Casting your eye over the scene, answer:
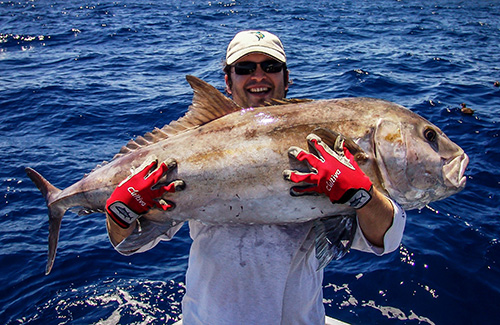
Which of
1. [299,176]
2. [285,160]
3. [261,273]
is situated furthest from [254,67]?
[261,273]

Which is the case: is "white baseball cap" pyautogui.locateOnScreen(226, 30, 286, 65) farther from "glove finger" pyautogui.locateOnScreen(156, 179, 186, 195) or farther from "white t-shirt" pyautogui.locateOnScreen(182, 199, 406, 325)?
"white t-shirt" pyautogui.locateOnScreen(182, 199, 406, 325)

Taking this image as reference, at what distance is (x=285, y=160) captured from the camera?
2.47 metres

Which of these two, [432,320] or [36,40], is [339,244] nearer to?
[432,320]

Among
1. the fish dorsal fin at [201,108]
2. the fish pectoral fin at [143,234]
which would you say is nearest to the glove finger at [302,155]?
the fish dorsal fin at [201,108]

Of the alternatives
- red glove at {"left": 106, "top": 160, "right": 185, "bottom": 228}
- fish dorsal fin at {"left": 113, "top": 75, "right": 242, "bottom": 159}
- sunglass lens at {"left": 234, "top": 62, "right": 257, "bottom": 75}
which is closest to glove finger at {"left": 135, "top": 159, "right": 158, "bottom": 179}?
red glove at {"left": 106, "top": 160, "right": 185, "bottom": 228}

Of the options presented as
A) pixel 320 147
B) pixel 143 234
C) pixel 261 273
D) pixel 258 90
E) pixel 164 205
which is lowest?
pixel 261 273

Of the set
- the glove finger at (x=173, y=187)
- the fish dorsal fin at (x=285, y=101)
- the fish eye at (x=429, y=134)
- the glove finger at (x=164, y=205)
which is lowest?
the glove finger at (x=164, y=205)

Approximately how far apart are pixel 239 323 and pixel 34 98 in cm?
1096

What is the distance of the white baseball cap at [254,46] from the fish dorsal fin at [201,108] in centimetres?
59

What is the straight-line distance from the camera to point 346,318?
449 centimetres

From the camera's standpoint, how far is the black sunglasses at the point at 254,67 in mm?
3160

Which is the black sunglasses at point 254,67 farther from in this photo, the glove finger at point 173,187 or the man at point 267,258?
the glove finger at point 173,187

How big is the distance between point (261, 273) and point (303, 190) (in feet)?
2.04

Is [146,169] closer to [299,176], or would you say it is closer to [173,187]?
[173,187]
